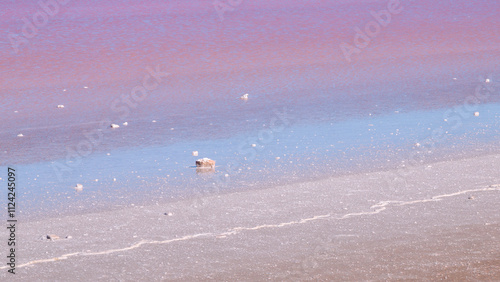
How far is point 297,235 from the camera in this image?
211 inches

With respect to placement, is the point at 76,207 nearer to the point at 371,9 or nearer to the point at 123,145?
the point at 123,145

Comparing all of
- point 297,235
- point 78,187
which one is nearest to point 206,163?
point 78,187

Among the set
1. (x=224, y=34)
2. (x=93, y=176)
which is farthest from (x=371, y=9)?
(x=93, y=176)

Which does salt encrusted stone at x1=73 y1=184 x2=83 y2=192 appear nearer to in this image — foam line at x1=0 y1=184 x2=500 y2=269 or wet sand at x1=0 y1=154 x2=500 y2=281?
wet sand at x1=0 y1=154 x2=500 y2=281

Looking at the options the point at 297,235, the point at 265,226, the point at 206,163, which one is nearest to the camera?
the point at 297,235

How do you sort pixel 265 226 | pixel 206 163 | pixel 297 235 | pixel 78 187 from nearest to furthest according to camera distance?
pixel 297 235 → pixel 265 226 → pixel 78 187 → pixel 206 163

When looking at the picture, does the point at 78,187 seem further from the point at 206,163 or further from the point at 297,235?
the point at 297,235

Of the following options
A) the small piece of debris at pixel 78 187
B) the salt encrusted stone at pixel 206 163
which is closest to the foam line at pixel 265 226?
the small piece of debris at pixel 78 187

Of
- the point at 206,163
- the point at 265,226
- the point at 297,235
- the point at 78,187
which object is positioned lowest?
the point at 297,235

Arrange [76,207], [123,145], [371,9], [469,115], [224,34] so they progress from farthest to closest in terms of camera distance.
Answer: [371,9], [224,34], [469,115], [123,145], [76,207]

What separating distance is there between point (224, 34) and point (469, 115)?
23.5ft

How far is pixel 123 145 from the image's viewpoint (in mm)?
8180

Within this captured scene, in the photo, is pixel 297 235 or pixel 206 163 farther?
pixel 206 163

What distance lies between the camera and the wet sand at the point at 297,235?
15.5 ft
